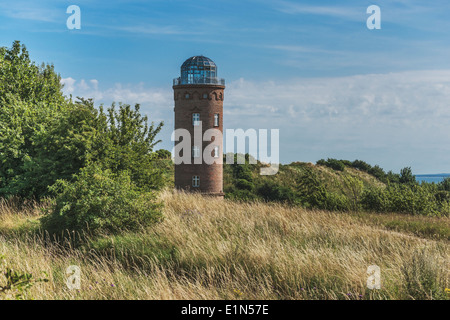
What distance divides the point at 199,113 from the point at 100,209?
22.9 m

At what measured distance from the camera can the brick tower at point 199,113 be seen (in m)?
34.2

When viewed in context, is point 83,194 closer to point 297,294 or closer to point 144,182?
point 144,182

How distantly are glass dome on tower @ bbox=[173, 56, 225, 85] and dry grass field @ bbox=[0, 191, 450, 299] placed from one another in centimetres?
2301

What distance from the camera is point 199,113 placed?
3428cm

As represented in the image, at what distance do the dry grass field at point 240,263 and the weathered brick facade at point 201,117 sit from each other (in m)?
21.7

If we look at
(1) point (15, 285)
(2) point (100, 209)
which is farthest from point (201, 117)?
(1) point (15, 285)

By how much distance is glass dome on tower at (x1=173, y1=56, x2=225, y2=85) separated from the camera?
113 feet

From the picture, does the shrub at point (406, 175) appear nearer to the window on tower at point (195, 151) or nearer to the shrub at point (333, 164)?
the shrub at point (333, 164)

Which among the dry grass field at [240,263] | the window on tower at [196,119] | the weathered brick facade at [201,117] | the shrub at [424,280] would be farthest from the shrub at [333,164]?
the shrub at [424,280]

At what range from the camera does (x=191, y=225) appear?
11445mm

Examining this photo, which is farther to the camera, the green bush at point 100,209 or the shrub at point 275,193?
the shrub at point 275,193

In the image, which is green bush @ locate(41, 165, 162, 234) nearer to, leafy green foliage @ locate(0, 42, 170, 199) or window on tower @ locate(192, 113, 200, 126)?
leafy green foliage @ locate(0, 42, 170, 199)

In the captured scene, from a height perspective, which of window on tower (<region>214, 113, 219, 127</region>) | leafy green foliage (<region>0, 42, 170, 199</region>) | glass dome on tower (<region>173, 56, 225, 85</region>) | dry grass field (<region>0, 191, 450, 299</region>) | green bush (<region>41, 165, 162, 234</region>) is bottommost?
dry grass field (<region>0, 191, 450, 299</region>)

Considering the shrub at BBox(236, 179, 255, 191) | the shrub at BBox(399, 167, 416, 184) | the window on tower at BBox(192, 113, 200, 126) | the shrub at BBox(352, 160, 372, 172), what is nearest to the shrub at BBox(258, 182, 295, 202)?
the shrub at BBox(236, 179, 255, 191)
